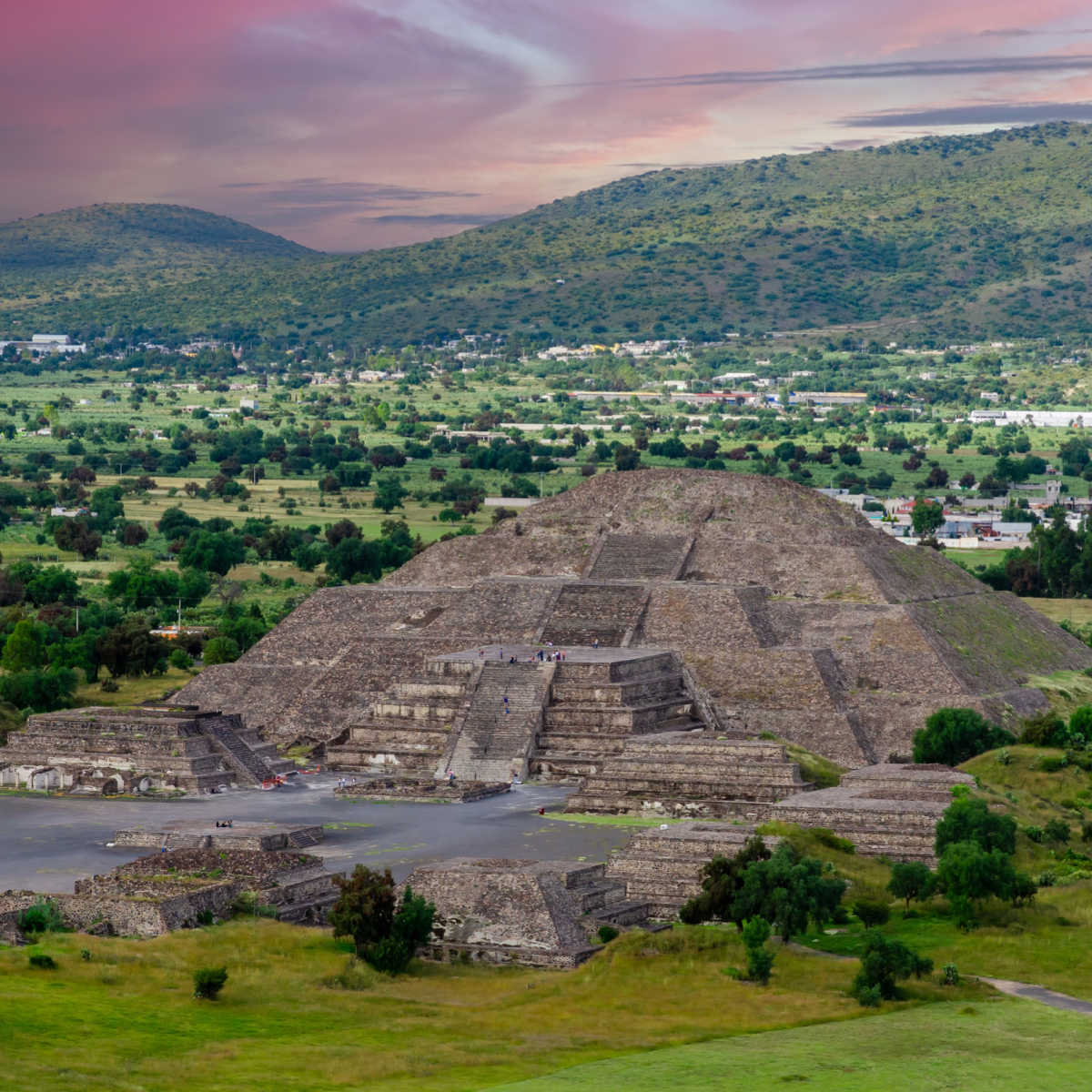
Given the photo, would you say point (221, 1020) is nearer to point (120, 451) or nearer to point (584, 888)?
point (584, 888)

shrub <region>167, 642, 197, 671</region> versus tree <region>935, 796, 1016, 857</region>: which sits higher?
shrub <region>167, 642, 197, 671</region>

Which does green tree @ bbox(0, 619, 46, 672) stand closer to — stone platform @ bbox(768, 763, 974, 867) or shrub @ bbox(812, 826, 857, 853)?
stone platform @ bbox(768, 763, 974, 867)

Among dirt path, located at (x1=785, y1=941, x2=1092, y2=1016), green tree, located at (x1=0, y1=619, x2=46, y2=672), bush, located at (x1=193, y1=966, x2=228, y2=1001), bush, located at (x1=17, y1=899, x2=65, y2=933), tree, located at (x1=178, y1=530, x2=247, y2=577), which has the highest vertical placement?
tree, located at (x1=178, y1=530, x2=247, y2=577)

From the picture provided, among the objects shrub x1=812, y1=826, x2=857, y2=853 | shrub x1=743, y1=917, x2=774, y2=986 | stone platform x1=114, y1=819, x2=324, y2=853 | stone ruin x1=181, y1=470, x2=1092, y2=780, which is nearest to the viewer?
shrub x1=743, y1=917, x2=774, y2=986

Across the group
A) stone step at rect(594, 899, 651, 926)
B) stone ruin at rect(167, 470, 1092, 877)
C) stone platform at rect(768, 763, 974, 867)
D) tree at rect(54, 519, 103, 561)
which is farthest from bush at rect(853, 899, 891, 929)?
tree at rect(54, 519, 103, 561)

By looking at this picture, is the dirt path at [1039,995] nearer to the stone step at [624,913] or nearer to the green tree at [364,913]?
the stone step at [624,913]

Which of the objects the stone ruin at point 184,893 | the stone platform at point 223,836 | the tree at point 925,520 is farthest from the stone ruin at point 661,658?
the tree at point 925,520

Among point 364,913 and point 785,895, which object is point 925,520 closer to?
point 785,895

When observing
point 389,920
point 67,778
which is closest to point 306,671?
point 67,778
